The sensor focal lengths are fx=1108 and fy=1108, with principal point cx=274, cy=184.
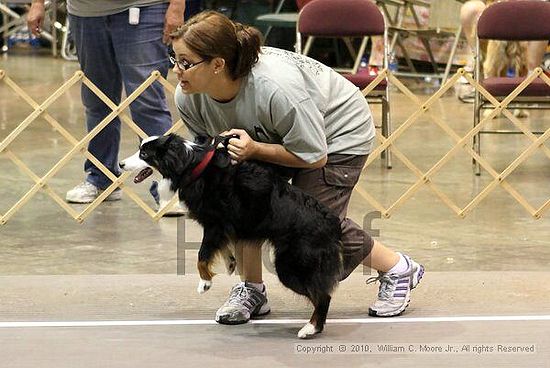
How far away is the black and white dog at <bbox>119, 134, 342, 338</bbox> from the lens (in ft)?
9.57

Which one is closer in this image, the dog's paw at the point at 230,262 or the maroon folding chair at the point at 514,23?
the dog's paw at the point at 230,262

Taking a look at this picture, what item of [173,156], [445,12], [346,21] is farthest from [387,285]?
[445,12]

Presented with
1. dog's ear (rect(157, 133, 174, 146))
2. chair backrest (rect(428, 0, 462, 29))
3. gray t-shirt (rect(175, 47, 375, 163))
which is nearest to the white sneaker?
gray t-shirt (rect(175, 47, 375, 163))

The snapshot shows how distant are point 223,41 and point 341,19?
114 inches

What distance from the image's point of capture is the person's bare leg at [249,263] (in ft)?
A: 10.7

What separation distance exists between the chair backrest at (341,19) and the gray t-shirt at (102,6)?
1.36m

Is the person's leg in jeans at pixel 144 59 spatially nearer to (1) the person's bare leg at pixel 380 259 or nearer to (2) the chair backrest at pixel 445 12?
(1) the person's bare leg at pixel 380 259

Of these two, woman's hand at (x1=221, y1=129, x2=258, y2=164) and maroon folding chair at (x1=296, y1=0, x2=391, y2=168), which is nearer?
woman's hand at (x1=221, y1=129, x2=258, y2=164)

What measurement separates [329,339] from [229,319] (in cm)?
32

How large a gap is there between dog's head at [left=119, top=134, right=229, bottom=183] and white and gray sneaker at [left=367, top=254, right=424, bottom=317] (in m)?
0.67

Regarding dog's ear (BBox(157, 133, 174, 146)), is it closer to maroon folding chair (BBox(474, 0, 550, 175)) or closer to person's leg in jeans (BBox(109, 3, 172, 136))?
person's leg in jeans (BBox(109, 3, 172, 136))

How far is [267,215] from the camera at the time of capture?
9.71 feet

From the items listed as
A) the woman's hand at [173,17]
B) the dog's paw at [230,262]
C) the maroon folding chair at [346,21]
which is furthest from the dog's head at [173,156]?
the maroon folding chair at [346,21]

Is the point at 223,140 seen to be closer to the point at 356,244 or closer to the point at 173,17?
the point at 356,244
